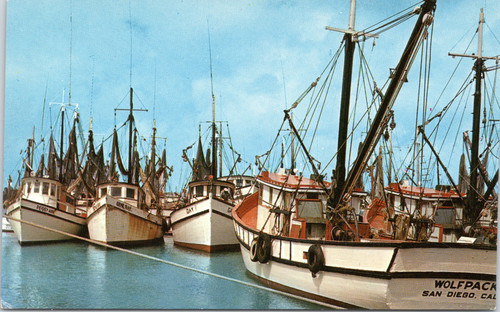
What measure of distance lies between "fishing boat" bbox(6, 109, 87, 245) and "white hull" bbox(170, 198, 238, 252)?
3.02 m

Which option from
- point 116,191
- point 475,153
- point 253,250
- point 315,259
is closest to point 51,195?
point 116,191

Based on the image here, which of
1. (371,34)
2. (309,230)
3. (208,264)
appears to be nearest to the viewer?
(371,34)

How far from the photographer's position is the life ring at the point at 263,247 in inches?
294

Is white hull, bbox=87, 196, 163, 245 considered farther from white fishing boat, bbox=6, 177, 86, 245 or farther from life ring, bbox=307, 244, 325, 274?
life ring, bbox=307, 244, 325, 274

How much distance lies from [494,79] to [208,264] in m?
6.23

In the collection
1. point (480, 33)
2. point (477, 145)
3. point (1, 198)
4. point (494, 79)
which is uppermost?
point (480, 33)

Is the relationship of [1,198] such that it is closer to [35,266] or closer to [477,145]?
[35,266]

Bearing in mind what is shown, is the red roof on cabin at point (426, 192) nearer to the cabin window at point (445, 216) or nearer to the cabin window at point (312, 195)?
the cabin window at point (445, 216)

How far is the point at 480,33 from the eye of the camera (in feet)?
21.2

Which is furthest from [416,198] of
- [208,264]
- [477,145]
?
[208,264]

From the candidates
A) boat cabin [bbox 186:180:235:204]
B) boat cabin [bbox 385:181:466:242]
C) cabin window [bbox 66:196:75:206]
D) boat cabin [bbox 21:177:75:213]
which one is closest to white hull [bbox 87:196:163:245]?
boat cabin [bbox 21:177:75:213]

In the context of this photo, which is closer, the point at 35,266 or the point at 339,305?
the point at 339,305

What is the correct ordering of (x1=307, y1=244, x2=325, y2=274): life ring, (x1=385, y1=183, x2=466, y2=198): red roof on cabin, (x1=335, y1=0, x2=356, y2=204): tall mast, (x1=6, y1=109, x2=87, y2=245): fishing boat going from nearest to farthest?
(x1=307, y1=244, x2=325, y2=274): life ring → (x1=335, y1=0, x2=356, y2=204): tall mast → (x1=385, y1=183, x2=466, y2=198): red roof on cabin → (x1=6, y1=109, x2=87, y2=245): fishing boat

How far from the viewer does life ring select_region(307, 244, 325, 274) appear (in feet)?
20.7
